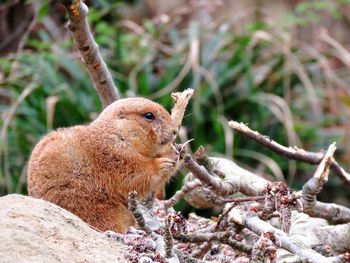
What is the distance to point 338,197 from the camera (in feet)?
29.6

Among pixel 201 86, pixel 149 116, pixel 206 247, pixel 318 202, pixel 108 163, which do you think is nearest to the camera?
pixel 206 247

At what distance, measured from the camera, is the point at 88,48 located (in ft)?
12.7

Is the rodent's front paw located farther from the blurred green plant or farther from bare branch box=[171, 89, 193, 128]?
the blurred green plant

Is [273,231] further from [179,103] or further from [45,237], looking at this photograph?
[179,103]

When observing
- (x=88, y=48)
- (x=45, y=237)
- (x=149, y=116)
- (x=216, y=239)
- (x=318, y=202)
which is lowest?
(x=318, y=202)

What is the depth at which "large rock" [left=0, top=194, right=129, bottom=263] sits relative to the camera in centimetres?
246

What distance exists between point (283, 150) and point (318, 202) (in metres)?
0.32

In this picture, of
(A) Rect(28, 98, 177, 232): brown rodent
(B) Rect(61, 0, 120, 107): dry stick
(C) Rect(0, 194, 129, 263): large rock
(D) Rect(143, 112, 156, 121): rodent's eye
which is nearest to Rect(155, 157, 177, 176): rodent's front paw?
(A) Rect(28, 98, 177, 232): brown rodent

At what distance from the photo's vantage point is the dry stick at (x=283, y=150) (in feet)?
10.9

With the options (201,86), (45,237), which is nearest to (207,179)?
(45,237)

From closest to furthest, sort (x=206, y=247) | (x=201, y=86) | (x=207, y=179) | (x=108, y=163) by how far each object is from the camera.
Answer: (x=206, y=247) → (x=207, y=179) → (x=108, y=163) → (x=201, y=86)

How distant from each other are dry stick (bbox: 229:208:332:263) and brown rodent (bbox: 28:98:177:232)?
2.05ft

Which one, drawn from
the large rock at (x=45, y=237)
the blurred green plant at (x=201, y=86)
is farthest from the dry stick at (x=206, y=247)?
the blurred green plant at (x=201, y=86)

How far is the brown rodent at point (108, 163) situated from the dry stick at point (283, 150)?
22.1 inches
